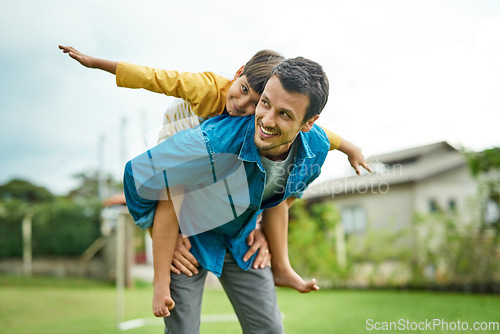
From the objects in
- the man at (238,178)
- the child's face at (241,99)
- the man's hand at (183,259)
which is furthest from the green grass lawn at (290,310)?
the child's face at (241,99)

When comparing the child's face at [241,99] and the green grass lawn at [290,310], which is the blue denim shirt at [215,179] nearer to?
the child's face at [241,99]

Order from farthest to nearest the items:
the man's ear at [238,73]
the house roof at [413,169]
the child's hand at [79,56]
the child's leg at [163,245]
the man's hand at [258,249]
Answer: the house roof at [413,169]
the man's ear at [238,73]
the man's hand at [258,249]
the child's hand at [79,56]
the child's leg at [163,245]

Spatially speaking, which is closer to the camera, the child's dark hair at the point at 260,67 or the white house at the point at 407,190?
the child's dark hair at the point at 260,67

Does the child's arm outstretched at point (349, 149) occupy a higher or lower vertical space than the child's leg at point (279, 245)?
higher

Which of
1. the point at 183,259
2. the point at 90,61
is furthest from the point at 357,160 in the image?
the point at 90,61

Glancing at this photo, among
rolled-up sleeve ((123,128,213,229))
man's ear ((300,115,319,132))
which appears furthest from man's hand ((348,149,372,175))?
rolled-up sleeve ((123,128,213,229))

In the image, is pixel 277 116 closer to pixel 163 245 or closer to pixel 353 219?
pixel 163 245

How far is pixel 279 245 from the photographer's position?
2.23 m

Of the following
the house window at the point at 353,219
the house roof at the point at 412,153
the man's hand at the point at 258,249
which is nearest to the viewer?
the man's hand at the point at 258,249

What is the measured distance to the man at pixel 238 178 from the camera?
1.71 meters

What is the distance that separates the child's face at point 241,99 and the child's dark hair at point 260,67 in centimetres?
2

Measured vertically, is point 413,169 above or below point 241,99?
above

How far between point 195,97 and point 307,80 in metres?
0.55

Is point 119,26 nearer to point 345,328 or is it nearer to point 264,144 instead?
point 264,144
